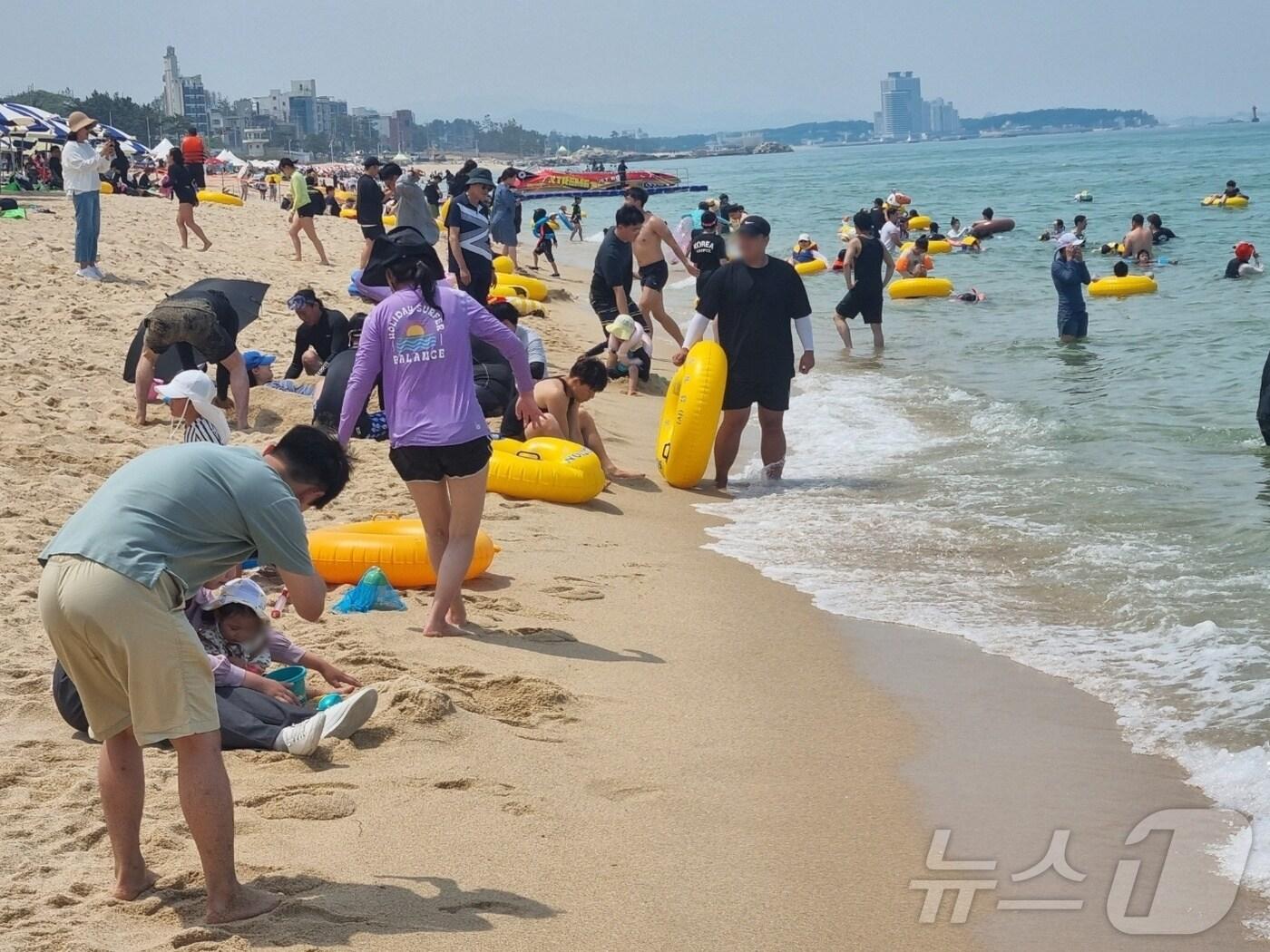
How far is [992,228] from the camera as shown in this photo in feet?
106

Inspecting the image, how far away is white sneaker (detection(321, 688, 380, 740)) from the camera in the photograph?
4.29 meters

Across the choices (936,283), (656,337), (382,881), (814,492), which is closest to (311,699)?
(382,881)

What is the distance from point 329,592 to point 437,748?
1966mm

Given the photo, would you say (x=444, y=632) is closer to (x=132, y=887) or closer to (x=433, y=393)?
(x=433, y=393)

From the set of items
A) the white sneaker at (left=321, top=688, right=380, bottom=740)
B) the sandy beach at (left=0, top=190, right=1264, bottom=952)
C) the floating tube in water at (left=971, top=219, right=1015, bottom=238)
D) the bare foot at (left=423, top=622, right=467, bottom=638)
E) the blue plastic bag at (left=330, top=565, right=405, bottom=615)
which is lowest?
the sandy beach at (left=0, top=190, right=1264, bottom=952)

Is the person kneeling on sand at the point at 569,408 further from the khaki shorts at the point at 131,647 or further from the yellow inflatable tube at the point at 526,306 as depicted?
the yellow inflatable tube at the point at 526,306

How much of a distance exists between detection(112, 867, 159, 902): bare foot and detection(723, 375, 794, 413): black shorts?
20.0 ft

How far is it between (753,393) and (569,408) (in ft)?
4.35

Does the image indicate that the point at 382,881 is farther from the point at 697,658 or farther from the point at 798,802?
the point at 697,658

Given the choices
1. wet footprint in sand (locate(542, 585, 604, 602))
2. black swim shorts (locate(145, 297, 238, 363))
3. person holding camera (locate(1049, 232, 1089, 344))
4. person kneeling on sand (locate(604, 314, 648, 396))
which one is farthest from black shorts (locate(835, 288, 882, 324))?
wet footprint in sand (locate(542, 585, 604, 602))

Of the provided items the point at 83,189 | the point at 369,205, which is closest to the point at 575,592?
the point at 83,189

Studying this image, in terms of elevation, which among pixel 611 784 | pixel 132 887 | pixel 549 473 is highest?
pixel 549 473

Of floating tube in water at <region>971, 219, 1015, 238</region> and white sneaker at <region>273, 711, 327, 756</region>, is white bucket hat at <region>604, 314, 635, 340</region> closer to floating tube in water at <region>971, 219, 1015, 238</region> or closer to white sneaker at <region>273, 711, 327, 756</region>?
white sneaker at <region>273, 711, 327, 756</region>

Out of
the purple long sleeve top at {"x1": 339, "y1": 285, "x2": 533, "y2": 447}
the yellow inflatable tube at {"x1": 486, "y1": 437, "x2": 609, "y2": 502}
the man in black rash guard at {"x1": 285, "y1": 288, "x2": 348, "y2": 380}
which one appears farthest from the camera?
the man in black rash guard at {"x1": 285, "y1": 288, "x2": 348, "y2": 380}
